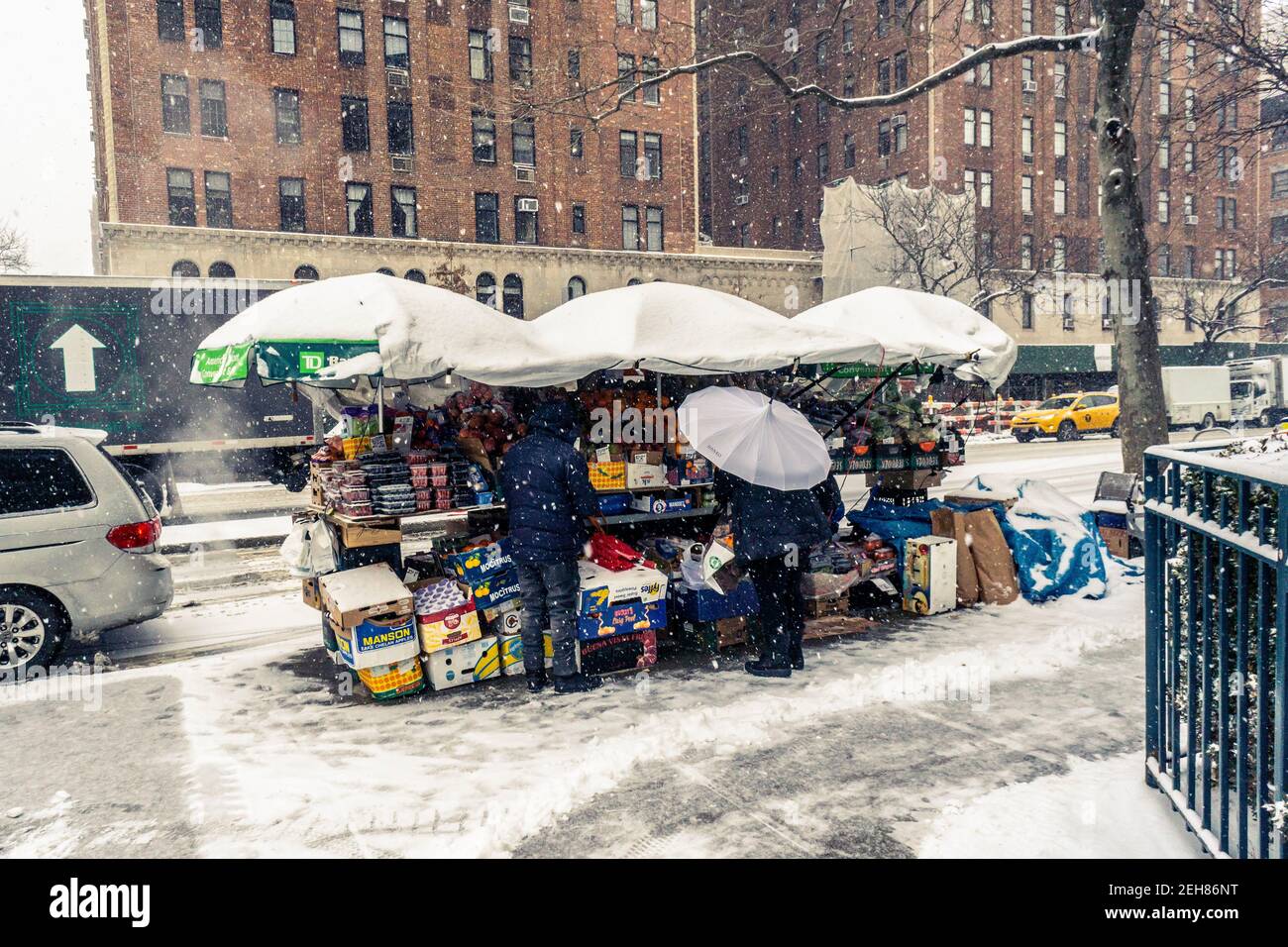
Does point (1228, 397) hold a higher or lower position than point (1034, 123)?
lower

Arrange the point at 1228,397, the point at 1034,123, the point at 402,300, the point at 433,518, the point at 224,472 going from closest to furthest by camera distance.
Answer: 1. the point at 402,300
2. the point at 433,518
3. the point at 224,472
4. the point at 1228,397
5. the point at 1034,123

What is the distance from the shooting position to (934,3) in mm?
43656

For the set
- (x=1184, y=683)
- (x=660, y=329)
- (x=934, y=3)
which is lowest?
(x=1184, y=683)

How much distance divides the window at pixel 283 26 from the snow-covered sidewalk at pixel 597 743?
113 ft

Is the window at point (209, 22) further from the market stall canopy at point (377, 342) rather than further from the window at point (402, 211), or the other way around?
the market stall canopy at point (377, 342)

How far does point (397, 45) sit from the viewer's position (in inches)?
1462

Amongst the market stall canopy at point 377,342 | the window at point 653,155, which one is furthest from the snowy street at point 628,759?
the window at point 653,155

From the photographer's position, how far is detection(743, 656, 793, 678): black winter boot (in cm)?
670

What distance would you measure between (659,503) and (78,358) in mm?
12293

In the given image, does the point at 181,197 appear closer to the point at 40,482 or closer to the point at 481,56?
the point at 481,56

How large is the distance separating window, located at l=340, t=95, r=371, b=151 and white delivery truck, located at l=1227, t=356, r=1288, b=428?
38657 millimetres
